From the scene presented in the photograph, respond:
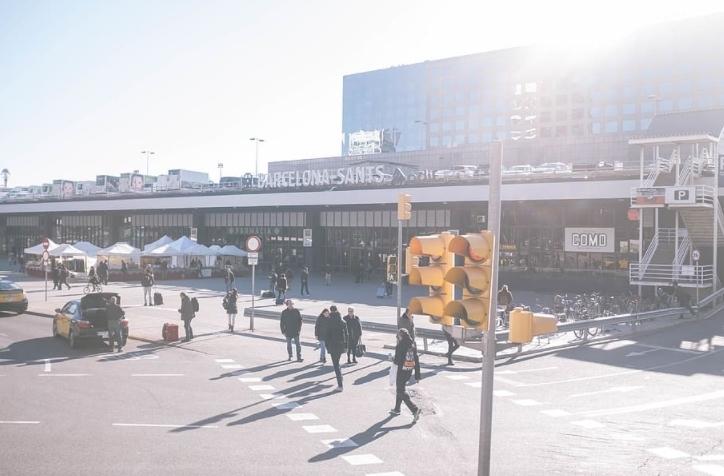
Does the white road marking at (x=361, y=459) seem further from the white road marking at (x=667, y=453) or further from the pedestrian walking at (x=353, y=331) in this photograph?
the pedestrian walking at (x=353, y=331)

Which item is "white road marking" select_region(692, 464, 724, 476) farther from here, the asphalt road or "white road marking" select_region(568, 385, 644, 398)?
"white road marking" select_region(568, 385, 644, 398)

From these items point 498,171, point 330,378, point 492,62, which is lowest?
point 330,378

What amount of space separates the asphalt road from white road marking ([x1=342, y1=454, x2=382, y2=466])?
0.10 ft

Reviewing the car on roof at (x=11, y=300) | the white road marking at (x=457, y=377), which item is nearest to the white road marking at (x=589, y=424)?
the white road marking at (x=457, y=377)

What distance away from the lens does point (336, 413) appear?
12.7 metres

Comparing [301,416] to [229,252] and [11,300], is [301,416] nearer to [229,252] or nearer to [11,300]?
[11,300]

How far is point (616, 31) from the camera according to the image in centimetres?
9662

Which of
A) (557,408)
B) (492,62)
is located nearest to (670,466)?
(557,408)

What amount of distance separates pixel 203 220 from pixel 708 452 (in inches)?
2280

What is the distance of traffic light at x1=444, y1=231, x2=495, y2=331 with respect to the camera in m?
6.59

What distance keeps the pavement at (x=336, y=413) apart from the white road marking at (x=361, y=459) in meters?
0.05

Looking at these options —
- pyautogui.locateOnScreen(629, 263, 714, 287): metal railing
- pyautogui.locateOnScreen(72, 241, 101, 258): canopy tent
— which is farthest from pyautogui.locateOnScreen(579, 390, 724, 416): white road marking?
pyautogui.locateOnScreen(72, 241, 101, 258): canopy tent

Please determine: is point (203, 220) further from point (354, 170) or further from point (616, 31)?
point (616, 31)

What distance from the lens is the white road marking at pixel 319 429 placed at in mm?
11453
